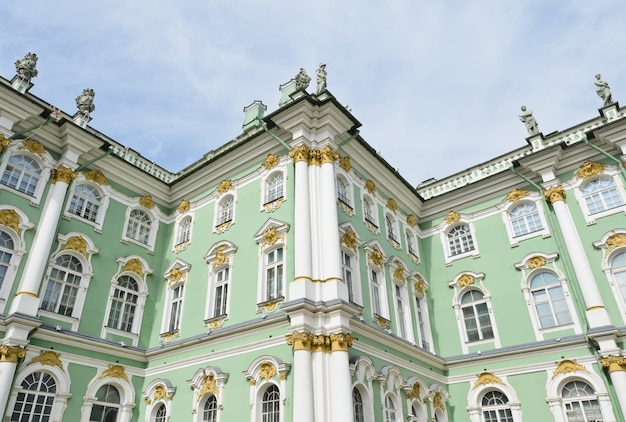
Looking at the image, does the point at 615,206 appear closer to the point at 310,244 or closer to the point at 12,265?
the point at 310,244

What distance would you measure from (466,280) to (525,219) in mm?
4072

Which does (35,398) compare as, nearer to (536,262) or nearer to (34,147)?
(34,147)

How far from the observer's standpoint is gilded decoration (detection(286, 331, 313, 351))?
13531mm

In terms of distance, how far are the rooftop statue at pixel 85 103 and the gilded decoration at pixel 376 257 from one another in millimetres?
14944

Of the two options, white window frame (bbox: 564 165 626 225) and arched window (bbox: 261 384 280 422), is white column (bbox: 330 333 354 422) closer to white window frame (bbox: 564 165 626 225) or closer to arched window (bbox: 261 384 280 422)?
arched window (bbox: 261 384 280 422)

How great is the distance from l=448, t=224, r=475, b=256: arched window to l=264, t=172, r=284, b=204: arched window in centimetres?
1020

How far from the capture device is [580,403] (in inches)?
650

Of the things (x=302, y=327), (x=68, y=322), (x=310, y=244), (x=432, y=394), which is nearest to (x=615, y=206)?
(x=432, y=394)

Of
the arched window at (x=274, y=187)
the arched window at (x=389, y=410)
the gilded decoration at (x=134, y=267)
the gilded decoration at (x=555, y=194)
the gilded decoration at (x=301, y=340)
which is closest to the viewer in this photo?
the gilded decoration at (x=301, y=340)

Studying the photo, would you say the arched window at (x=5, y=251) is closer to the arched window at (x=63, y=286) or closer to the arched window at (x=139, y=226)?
the arched window at (x=63, y=286)

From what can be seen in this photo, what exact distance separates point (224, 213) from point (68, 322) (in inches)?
296

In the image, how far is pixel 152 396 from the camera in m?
17.3

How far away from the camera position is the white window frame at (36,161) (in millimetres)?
16969

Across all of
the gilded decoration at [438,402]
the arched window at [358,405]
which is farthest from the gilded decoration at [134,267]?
the gilded decoration at [438,402]
